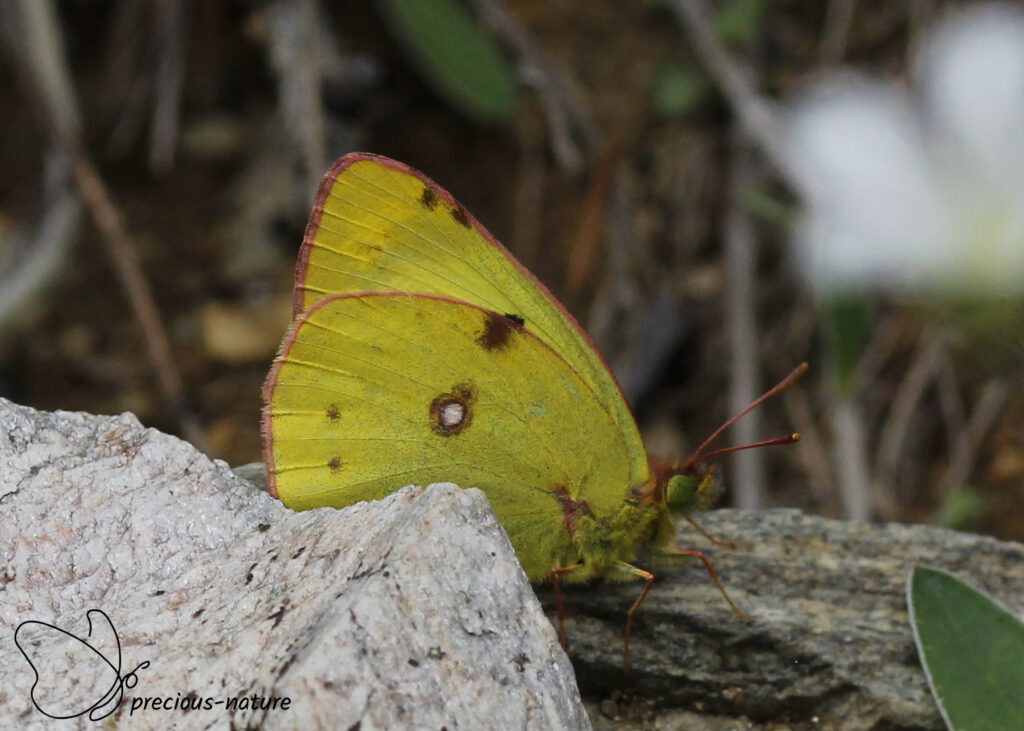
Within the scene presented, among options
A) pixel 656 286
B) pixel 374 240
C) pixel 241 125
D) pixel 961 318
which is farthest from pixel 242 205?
pixel 961 318

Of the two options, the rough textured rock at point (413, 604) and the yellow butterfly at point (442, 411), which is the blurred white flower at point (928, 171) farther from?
the yellow butterfly at point (442, 411)

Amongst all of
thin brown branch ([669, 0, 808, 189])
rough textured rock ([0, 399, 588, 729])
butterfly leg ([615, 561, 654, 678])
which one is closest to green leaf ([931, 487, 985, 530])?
thin brown branch ([669, 0, 808, 189])

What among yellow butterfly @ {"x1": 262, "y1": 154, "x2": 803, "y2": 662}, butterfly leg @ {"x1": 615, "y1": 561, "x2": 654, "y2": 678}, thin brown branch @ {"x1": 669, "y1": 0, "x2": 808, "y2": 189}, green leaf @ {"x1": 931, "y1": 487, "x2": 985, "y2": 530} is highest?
thin brown branch @ {"x1": 669, "y1": 0, "x2": 808, "y2": 189}

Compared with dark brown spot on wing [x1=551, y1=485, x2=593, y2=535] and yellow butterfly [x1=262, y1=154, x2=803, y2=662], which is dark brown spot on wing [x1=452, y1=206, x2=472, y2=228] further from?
dark brown spot on wing [x1=551, y1=485, x2=593, y2=535]

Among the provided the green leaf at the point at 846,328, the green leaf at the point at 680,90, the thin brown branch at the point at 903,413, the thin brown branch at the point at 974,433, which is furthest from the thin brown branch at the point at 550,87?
the thin brown branch at the point at 974,433

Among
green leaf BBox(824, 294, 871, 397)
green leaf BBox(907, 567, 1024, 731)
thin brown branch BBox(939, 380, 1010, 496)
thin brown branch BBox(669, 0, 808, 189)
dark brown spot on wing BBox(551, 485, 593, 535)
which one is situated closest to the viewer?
green leaf BBox(907, 567, 1024, 731)

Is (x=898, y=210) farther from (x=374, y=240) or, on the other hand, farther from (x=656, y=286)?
(x=374, y=240)
